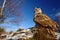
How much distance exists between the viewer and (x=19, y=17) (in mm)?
5250

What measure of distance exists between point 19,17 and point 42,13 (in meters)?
0.70

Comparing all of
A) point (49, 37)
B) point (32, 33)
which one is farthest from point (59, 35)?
point (32, 33)

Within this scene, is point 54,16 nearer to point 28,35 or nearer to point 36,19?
point 36,19

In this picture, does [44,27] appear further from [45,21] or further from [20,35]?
[20,35]

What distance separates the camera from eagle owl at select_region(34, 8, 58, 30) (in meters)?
4.81

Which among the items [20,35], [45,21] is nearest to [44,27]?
[45,21]

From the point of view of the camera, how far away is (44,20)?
4.82 m

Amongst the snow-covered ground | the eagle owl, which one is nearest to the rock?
the eagle owl

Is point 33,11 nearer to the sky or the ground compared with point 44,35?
nearer to the sky

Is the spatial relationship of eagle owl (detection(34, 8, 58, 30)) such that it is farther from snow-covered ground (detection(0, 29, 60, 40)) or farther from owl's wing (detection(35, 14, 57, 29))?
snow-covered ground (detection(0, 29, 60, 40))

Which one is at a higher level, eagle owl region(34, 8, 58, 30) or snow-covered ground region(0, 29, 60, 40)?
eagle owl region(34, 8, 58, 30)

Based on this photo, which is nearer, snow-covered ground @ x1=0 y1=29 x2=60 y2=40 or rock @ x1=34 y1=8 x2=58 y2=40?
rock @ x1=34 y1=8 x2=58 y2=40

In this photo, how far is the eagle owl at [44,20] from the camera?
481 centimetres

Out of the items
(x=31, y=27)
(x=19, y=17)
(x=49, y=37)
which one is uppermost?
(x=19, y=17)
